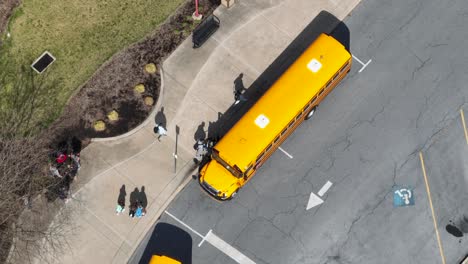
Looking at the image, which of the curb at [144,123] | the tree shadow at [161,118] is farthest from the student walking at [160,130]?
the curb at [144,123]

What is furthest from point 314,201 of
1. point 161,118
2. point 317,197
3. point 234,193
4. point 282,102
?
point 161,118

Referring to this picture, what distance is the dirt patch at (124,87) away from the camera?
35469mm

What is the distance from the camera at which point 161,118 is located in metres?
35.7

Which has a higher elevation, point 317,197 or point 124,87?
point 317,197

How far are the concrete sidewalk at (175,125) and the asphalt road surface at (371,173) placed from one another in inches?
70.3

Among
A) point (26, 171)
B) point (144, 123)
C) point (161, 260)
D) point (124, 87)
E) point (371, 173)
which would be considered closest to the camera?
point (161, 260)

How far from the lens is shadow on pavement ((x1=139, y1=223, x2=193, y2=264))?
3344 centimetres

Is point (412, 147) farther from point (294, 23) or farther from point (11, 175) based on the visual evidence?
point (11, 175)

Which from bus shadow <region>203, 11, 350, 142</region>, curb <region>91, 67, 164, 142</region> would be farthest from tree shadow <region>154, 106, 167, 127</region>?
bus shadow <region>203, 11, 350, 142</region>

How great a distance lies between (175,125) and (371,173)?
431 inches

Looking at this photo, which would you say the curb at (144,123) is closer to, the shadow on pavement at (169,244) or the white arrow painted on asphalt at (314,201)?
the shadow on pavement at (169,244)

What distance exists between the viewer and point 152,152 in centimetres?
3509

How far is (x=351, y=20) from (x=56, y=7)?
17.1 meters

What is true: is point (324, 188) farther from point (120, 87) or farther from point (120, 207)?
point (120, 87)
